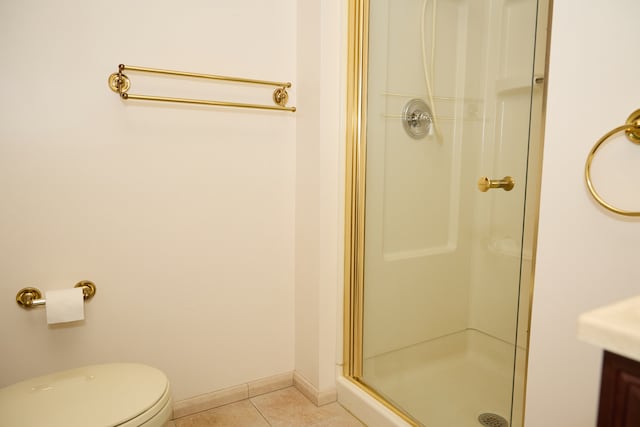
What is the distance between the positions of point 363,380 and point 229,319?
2.10ft

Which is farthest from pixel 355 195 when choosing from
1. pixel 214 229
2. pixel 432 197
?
pixel 214 229

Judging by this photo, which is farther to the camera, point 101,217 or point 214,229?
point 214,229

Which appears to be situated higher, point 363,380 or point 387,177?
point 387,177

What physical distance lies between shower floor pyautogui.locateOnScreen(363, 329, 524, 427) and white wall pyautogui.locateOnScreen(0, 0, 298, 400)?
0.52 meters

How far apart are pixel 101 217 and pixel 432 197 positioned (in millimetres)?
1267

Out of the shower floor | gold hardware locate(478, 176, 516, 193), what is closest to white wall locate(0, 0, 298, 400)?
the shower floor

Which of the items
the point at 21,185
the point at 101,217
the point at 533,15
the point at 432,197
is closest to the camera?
the point at 533,15

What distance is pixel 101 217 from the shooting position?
5.13 ft

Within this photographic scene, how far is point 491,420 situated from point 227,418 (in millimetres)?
1039

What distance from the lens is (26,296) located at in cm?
145

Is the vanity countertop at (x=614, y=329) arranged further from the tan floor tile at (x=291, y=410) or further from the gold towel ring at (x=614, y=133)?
the tan floor tile at (x=291, y=410)

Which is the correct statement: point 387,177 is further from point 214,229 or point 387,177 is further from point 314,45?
point 214,229

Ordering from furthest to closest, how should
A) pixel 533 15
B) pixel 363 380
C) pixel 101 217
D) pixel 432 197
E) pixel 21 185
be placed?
pixel 363 380
pixel 432 197
pixel 101 217
pixel 21 185
pixel 533 15

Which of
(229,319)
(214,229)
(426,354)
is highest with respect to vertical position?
(214,229)
